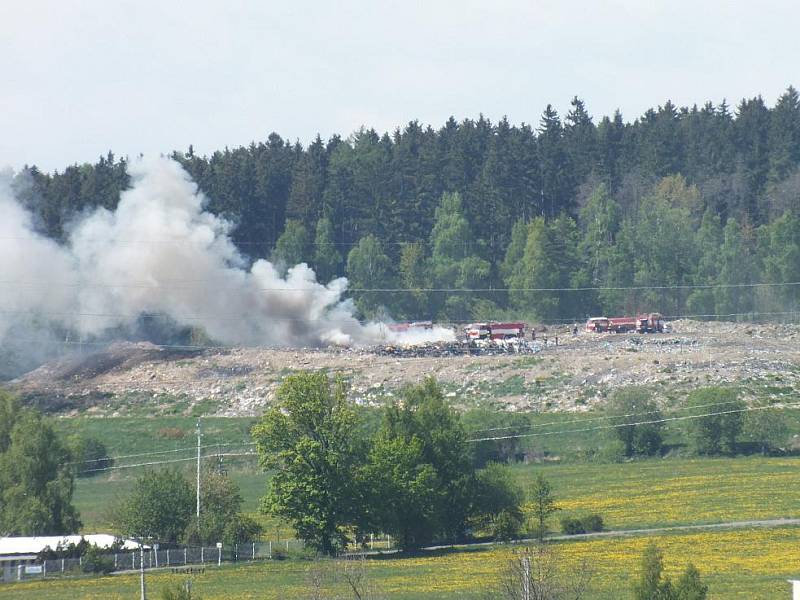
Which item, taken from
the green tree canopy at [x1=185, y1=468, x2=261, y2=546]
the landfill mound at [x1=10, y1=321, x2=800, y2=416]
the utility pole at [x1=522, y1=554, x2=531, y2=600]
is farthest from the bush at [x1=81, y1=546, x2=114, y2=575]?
the landfill mound at [x1=10, y1=321, x2=800, y2=416]

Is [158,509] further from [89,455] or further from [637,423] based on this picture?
[637,423]

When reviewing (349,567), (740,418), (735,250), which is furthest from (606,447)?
(735,250)

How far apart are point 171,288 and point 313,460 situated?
57484 mm

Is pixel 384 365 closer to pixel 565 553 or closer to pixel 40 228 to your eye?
pixel 40 228

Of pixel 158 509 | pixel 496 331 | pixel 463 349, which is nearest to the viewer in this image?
pixel 158 509

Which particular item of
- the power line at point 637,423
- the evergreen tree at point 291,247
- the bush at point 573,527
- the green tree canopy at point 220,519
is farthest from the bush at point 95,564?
the evergreen tree at point 291,247

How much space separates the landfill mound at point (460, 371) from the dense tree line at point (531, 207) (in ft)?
30.7

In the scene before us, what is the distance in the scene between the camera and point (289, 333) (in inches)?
5226

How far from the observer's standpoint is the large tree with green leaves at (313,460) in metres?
74.1

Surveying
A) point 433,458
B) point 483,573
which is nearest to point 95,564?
point 483,573

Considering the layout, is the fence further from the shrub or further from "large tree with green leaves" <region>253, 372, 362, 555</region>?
the shrub

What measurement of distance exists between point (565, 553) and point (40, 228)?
89040 millimetres

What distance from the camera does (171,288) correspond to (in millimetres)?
130750

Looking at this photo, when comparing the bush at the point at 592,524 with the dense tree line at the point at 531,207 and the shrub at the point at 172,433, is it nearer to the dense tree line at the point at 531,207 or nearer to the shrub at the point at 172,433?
the shrub at the point at 172,433
